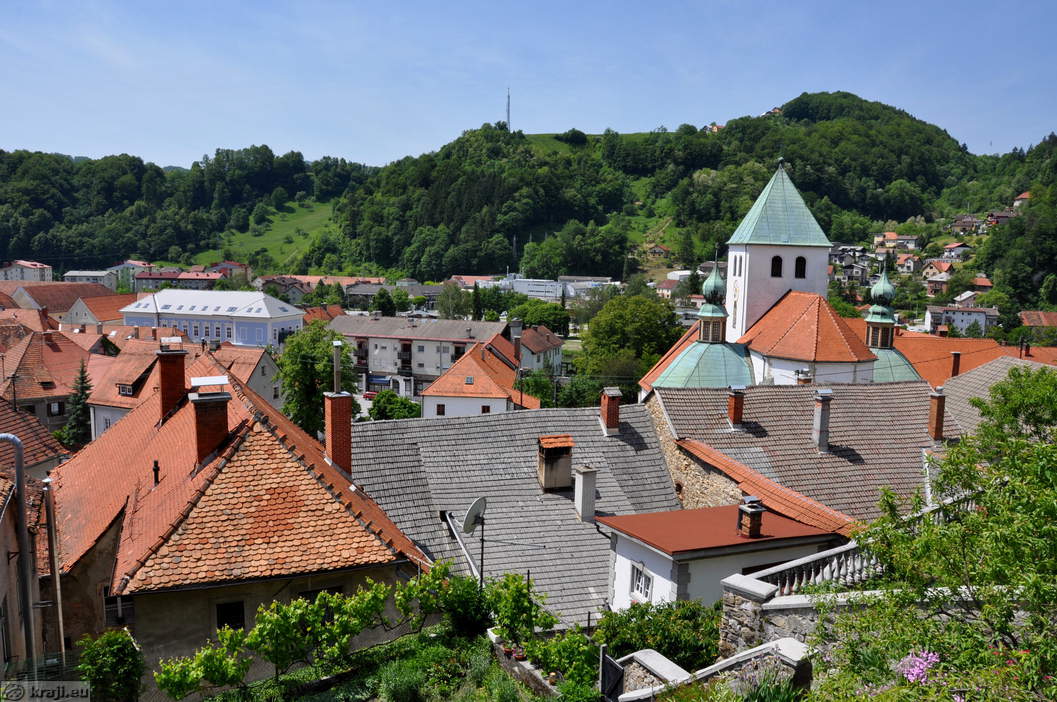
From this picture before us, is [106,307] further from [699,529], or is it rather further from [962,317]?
[962,317]

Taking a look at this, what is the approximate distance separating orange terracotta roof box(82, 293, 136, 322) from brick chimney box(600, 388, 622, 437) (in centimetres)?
8145

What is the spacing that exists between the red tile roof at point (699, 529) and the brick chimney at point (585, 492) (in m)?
2.66

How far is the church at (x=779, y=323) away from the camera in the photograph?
32656 mm

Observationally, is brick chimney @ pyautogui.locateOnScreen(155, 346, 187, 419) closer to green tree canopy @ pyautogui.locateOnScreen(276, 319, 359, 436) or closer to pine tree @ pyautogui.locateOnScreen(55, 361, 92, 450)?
green tree canopy @ pyautogui.locateOnScreen(276, 319, 359, 436)

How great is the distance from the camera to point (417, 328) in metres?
73.7

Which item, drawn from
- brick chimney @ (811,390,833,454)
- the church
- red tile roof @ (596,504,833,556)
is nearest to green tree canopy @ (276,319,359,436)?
the church

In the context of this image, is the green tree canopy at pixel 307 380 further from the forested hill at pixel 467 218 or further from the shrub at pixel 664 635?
the forested hill at pixel 467 218

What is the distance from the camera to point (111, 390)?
41.1 meters

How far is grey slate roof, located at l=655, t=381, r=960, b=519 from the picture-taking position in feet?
58.6

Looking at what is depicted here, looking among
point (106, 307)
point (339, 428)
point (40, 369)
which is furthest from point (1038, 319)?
point (106, 307)

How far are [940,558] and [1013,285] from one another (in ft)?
447

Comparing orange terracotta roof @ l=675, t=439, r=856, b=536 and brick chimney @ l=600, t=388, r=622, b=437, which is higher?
brick chimney @ l=600, t=388, r=622, b=437

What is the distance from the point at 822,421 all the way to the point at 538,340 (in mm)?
58031

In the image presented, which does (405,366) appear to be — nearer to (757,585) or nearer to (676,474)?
(676,474)
